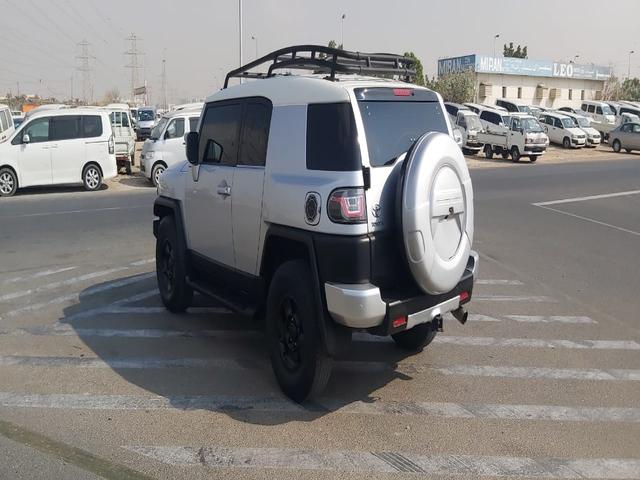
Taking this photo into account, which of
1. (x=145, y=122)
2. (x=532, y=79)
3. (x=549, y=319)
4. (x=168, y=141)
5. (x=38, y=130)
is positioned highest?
(x=532, y=79)

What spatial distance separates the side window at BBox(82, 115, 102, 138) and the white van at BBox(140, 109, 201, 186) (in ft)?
5.33

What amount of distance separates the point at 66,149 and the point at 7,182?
5.59 ft

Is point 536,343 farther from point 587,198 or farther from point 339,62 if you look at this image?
point 587,198

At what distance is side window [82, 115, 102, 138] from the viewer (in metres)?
17.1

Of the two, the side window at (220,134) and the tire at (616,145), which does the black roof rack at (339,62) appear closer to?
the side window at (220,134)

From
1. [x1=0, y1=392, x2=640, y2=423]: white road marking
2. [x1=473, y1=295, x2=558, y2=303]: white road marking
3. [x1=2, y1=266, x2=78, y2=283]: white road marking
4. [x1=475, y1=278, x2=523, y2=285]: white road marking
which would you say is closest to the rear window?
[x1=0, y1=392, x2=640, y2=423]: white road marking

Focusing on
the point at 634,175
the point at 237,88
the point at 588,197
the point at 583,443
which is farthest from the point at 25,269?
the point at 634,175

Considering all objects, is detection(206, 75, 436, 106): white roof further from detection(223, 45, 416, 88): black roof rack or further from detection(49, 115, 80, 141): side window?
detection(49, 115, 80, 141): side window

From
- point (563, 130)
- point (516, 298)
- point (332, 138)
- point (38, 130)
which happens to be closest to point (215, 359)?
point (332, 138)

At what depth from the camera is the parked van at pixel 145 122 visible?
3647 cm

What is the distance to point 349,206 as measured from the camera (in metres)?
3.99

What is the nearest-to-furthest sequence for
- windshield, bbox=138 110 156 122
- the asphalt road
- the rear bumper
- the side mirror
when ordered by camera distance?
the asphalt road, the rear bumper, the side mirror, windshield, bbox=138 110 156 122

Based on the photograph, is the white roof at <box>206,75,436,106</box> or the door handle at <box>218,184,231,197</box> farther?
the door handle at <box>218,184,231,197</box>

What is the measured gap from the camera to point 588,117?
132 feet
